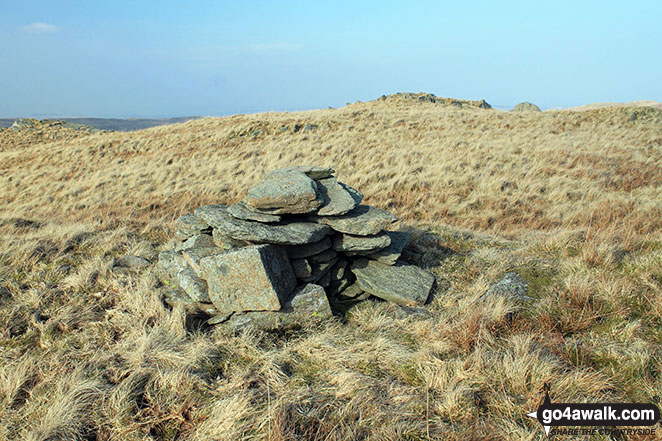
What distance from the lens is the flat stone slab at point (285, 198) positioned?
5.39m

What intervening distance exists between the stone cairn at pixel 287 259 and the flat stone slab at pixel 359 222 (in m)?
0.02

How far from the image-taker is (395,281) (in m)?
5.60

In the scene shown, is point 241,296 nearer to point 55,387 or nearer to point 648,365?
point 55,387

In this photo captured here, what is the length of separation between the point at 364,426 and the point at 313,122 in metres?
22.1

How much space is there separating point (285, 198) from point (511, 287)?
136 inches

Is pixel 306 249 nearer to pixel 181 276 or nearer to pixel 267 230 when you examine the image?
pixel 267 230

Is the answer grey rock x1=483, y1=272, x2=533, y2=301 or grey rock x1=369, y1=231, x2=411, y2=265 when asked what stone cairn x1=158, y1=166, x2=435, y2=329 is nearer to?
grey rock x1=369, y1=231, x2=411, y2=265

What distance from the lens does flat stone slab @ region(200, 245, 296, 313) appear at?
15.5ft

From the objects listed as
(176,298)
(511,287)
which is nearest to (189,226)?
(176,298)

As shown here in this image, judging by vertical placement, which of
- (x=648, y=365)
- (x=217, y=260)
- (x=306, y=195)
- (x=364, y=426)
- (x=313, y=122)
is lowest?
(x=364, y=426)

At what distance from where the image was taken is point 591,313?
14.3 ft

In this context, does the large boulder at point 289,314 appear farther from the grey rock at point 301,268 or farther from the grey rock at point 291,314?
the grey rock at point 301,268

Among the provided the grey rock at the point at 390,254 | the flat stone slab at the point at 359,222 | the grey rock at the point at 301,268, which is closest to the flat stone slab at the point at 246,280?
the grey rock at the point at 301,268

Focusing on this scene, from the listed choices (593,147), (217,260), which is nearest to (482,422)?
A: (217,260)
